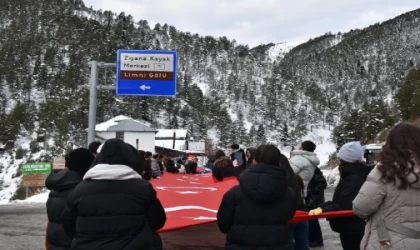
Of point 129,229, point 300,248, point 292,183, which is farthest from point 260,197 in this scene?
point 300,248

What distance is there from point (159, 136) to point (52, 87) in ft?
152

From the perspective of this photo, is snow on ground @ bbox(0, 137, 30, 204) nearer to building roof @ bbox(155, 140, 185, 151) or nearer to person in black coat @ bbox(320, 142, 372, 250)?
building roof @ bbox(155, 140, 185, 151)

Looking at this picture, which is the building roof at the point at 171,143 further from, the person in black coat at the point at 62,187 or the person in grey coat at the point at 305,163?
the person in black coat at the point at 62,187

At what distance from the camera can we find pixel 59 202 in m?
4.34

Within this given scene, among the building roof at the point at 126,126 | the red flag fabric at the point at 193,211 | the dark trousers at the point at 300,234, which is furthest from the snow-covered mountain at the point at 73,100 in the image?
the dark trousers at the point at 300,234

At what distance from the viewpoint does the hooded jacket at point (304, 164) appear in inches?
259

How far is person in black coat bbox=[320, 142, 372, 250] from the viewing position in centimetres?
453

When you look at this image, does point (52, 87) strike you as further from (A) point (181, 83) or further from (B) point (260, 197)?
(B) point (260, 197)

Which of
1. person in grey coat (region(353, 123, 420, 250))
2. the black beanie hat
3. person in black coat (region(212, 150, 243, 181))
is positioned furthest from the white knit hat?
person in black coat (region(212, 150, 243, 181))

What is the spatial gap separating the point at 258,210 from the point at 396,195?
3.46ft

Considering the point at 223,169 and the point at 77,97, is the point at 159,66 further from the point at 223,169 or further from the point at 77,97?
the point at 77,97

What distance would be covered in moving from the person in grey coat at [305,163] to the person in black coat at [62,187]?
314 centimetres

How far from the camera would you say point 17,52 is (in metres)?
142

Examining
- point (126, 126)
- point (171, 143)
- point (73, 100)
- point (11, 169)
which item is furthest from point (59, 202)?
point (73, 100)
